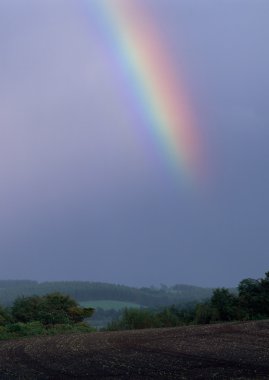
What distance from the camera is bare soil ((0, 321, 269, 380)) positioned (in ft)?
58.9

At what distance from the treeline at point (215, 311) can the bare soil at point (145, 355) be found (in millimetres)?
6179

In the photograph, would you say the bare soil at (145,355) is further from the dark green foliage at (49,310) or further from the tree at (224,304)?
the dark green foliage at (49,310)

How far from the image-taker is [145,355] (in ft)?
71.5

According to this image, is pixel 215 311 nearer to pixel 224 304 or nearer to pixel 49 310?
pixel 224 304

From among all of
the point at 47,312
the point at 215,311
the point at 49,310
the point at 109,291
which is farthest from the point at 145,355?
the point at 109,291

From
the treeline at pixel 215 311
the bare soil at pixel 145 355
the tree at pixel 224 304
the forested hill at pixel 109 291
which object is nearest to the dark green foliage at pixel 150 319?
the treeline at pixel 215 311

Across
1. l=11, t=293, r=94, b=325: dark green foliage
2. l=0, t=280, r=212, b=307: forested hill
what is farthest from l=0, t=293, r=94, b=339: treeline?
l=0, t=280, r=212, b=307: forested hill

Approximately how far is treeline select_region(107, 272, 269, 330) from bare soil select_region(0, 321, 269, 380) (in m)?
6.18

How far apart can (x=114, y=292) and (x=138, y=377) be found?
103 meters

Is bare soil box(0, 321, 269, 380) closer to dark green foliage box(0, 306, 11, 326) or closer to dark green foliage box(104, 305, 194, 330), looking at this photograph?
dark green foliage box(104, 305, 194, 330)

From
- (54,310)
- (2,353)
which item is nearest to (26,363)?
(2,353)

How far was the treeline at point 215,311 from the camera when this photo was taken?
3727 cm

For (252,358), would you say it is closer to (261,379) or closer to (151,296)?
(261,379)

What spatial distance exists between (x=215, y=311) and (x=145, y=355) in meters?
17.8
